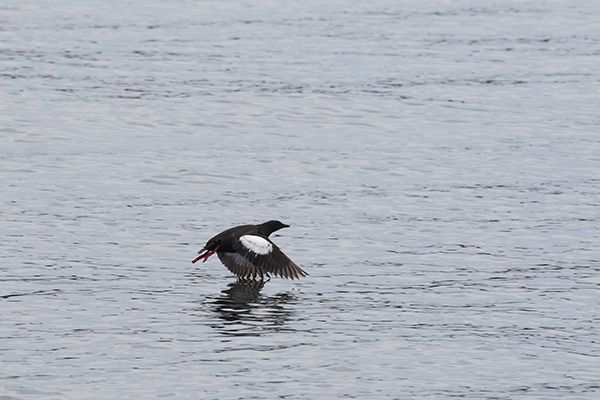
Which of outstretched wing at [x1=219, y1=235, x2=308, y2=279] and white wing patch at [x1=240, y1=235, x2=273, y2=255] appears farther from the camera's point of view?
white wing patch at [x1=240, y1=235, x2=273, y2=255]

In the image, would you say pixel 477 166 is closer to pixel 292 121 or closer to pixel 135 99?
pixel 292 121

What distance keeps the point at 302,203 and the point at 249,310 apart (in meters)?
5.18

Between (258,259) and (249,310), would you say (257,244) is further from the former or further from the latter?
(249,310)

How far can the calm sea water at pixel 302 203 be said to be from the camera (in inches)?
439

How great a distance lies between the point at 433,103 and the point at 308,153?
5378 mm

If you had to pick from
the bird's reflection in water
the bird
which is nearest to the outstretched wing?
the bird

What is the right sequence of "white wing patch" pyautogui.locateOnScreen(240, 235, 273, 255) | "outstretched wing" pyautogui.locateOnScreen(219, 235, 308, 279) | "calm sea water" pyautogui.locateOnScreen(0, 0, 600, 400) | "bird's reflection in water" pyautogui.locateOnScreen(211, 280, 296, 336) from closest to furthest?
"calm sea water" pyautogui.locateOnScreen(0, 0, 600, 400) < "bird's reflection in water" pyautogui.locateOnScreen(211, 280, 296, 336) < "outstretched wing" pyautogui.locateOnScreen(219, 235, 308, 279) < "white wing patch" pyautogui.locateOnScreen(240, 235, 273, 255)

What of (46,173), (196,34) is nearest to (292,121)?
(46,173)

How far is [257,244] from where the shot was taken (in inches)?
563

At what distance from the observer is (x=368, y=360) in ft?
36.9

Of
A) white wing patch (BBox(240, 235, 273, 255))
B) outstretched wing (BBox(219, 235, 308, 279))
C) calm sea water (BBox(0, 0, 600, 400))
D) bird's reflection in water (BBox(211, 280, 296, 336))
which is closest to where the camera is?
calm sea water (BBox(0, 0, 600, 400))

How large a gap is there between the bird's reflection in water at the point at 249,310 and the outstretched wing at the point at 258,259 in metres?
0.20

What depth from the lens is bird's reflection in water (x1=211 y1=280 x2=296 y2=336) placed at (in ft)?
40.0

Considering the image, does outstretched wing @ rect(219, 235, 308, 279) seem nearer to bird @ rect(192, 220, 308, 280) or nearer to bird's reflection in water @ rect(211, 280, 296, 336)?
bird @ rect(192, 220, 308, 280)
